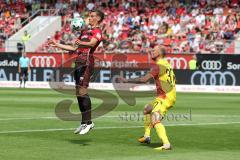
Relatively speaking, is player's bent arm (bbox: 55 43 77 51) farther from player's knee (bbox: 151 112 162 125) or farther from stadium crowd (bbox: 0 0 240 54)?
stadium crowd (bbox: 0 0 240 54)

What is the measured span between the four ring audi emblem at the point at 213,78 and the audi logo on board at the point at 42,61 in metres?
10.2

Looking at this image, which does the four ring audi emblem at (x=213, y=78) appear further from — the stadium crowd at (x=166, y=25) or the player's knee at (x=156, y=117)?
the player's knee at (x=156, y=117)

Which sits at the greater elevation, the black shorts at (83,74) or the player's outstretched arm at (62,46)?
the player's outstretched arm at (62,46)

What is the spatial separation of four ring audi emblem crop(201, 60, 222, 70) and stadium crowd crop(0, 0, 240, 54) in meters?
1.35

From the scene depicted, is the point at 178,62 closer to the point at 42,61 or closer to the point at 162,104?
the point at 42,61

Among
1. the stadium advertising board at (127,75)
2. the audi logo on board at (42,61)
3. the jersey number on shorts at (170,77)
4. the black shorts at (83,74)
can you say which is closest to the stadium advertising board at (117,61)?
the audi logo on board at (42,61)

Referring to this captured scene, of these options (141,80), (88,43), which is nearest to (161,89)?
(141,80)

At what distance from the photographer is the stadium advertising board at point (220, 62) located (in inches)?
1555

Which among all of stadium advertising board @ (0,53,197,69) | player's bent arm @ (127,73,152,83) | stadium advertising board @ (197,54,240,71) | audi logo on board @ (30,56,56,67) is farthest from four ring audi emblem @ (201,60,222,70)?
player's bent arm @ (127,73,152,83)

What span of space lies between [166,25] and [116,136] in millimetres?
29477

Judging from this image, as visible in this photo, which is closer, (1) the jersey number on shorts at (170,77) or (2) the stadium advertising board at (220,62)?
(1) the jersey number on shorts at (170,77)

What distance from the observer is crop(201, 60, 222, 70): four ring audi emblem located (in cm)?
3978

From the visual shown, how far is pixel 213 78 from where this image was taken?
3891cm

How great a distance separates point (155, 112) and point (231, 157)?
5.81 ft
